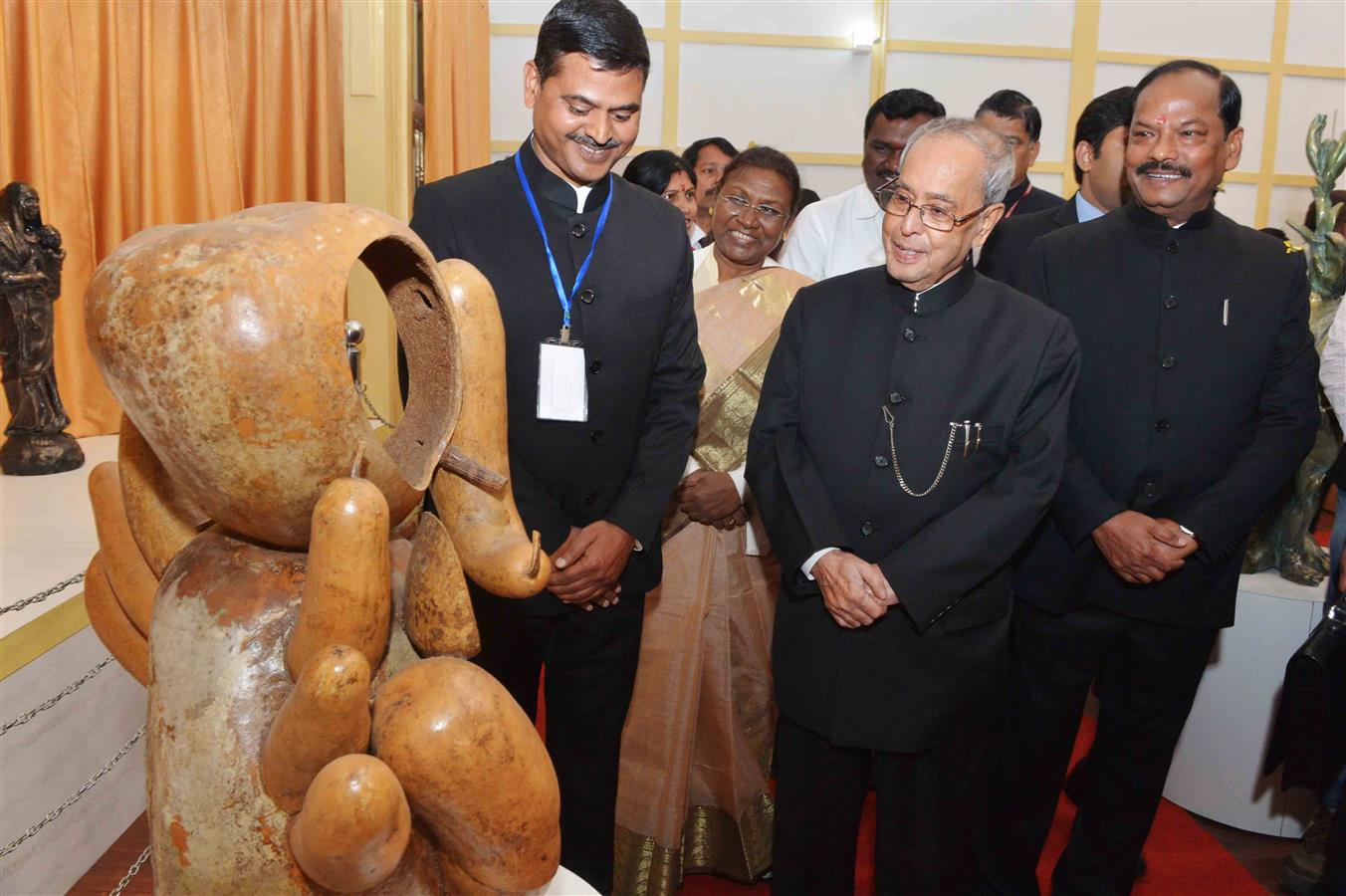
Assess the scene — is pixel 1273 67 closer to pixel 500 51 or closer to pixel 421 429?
pixel 500 51

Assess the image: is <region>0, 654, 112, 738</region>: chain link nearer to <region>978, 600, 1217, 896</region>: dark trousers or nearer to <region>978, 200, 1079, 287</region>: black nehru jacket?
<region>978, 600, 1217, 896</region>: dark trousers

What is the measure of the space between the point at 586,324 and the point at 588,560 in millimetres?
417

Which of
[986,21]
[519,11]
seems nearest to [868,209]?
[519,11]

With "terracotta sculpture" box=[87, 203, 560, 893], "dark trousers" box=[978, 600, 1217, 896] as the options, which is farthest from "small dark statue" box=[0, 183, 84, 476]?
"dark trousers" box=[978, 600, 1217, 896]

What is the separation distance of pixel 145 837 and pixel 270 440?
2.01m

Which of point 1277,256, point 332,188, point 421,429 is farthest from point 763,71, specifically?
point 421,429

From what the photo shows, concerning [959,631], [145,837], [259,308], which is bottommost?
[145,837]

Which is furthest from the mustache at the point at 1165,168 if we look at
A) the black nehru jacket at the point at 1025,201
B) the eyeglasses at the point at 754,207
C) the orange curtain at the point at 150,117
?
the orange curtain at the point at 150,117

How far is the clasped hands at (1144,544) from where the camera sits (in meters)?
2.26

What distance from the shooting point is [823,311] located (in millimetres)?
2086

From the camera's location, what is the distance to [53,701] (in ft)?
6.77

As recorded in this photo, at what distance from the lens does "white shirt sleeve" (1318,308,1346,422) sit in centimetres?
271

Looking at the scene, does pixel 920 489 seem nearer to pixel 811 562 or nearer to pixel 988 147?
pixel 811 562

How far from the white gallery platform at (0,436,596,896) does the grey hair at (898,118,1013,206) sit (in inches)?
73.3
